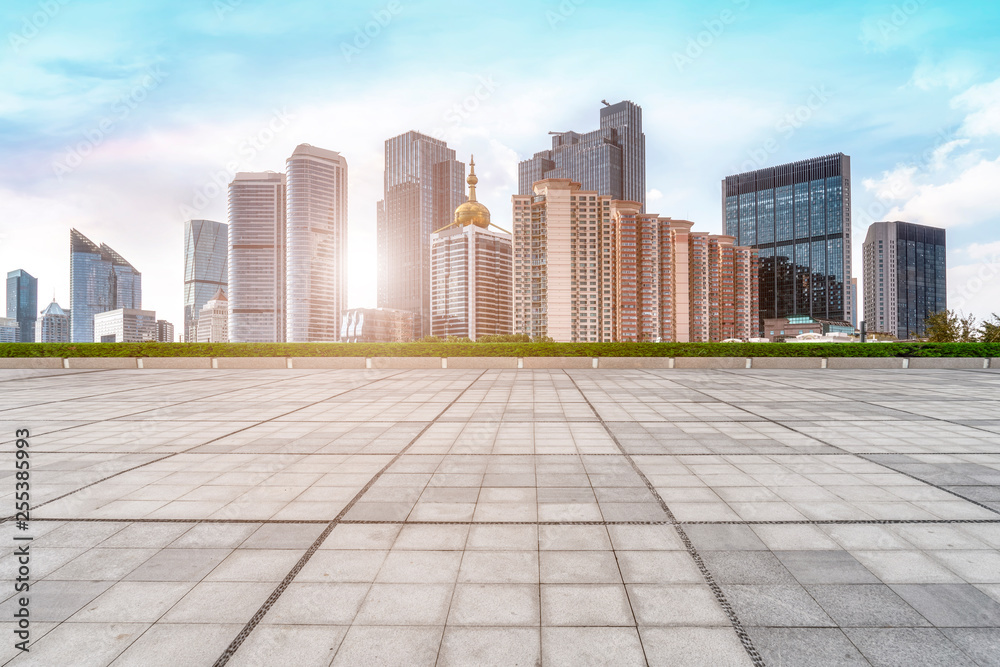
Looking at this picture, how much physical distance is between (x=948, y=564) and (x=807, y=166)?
21291 cm

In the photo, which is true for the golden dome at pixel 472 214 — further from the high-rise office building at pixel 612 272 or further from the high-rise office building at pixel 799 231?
the high-rise office building at pixel 799 231

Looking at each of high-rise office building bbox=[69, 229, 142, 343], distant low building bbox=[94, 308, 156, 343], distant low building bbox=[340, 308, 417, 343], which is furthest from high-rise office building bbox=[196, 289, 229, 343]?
distant low building bbox=[340, 308, 417, 343]

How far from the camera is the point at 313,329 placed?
170 meters

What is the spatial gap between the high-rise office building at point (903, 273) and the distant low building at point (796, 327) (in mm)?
32742

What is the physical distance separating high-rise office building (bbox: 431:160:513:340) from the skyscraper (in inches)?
1742

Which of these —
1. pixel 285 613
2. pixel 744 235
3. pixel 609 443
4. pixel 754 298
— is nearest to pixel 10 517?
pixel 285 613

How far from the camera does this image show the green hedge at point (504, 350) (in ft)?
73.0

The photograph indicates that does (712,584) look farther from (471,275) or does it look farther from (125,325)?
(125,325)

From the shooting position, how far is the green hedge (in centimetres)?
2227

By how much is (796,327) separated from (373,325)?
143 meters

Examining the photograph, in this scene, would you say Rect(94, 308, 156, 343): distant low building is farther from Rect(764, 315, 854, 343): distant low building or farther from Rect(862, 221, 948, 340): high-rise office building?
Rect(862, 221, 948, 340): high-rise office building

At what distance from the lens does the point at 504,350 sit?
23203mm

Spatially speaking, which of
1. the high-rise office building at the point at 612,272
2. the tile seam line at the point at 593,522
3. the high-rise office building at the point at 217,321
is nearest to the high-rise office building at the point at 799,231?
the high-rise office building at the point at 612,272

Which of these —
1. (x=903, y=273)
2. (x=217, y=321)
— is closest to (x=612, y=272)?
(x=903, y=273)
